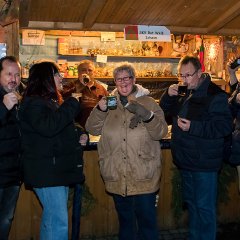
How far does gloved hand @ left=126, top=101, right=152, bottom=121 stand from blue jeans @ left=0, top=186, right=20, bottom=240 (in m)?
1.20

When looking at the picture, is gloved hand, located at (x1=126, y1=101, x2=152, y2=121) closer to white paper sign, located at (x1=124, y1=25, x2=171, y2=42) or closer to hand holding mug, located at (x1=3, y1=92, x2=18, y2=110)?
hand holding mug, located at (x1=3, y1=92, x2=18, y2=110)

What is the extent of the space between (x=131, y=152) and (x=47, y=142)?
0.75 m

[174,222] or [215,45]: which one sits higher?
[215,45]

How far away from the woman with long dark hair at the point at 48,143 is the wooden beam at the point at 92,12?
1.31 metres

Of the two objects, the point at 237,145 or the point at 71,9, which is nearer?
the point at 237,145

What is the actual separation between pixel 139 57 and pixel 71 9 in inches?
166

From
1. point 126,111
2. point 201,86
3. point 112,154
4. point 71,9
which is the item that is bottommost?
point 112,154

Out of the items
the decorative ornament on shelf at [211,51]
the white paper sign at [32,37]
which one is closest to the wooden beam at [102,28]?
the decorative ornament on shelf at [211,51]

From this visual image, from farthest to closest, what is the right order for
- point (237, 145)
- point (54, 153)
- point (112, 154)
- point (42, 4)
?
1. point (42, 4)
2. point (237, 145)
3. point (112, 154)
4. point (54, 153)

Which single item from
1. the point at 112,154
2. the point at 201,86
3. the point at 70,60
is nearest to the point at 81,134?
the point at 112,154

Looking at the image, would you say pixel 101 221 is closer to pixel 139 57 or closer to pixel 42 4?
pixel 42 4

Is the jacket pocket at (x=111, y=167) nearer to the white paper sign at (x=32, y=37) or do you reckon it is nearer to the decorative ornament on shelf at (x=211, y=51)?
the white paper sign at (x=32, y=37)

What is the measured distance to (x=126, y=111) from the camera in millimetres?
3328

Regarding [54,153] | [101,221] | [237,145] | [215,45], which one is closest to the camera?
[54,153]
